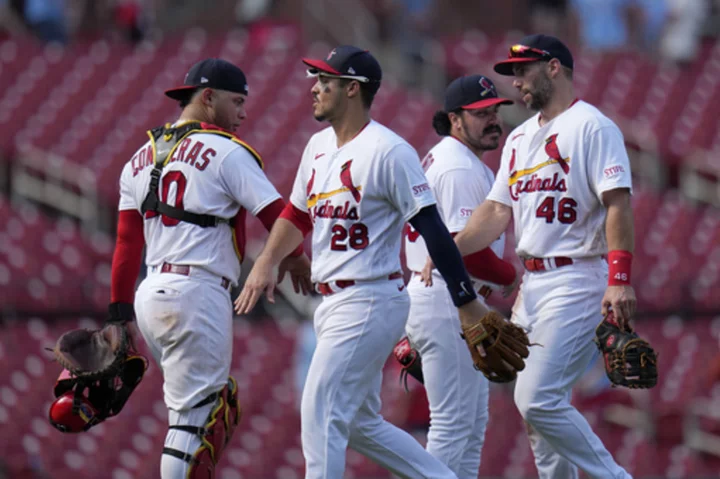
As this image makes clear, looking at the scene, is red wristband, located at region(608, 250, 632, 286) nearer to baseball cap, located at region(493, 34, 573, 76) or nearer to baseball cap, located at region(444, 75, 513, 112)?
baseball cap, located at region(493, 34, 573, 76)

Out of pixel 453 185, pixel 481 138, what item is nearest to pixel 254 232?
pixel 481 138

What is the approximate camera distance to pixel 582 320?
5.42m

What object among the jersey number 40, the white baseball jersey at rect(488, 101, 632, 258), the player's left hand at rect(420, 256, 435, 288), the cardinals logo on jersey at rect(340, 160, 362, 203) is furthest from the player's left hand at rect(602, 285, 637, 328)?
the jersey number 40

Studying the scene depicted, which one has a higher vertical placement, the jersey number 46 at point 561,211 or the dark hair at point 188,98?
the dark hair at point 188,98

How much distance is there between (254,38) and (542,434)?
12.5 meters

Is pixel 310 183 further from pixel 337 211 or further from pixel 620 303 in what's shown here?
pixel 620 303

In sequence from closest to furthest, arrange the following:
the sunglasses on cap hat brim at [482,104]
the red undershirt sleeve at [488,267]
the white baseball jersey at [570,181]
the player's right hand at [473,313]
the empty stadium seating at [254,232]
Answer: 1. the player's right hand at [473,313]
2. the white baseball jersey at [570,181]
3. the red undershirt sleeve at [488,267]
4. the sunglasses on cap hat brim at [482,104]
5. the empty stadium seating at [254,232]

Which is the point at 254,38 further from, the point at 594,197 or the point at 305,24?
the point at 594,197

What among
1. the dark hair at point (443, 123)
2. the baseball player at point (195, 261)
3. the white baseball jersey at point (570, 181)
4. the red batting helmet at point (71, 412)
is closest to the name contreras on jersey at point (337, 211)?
the baseball player at point (195, 261)

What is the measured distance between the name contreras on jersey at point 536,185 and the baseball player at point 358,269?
2.11 ft

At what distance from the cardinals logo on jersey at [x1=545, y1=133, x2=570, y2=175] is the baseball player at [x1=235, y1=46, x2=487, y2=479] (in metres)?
0.68

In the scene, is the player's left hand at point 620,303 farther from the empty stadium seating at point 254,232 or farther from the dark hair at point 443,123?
the empty stadium seating at point 254,232

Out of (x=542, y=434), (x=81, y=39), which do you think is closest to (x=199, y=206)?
(x=542, y=434)

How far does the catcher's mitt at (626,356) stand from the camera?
201 inches
